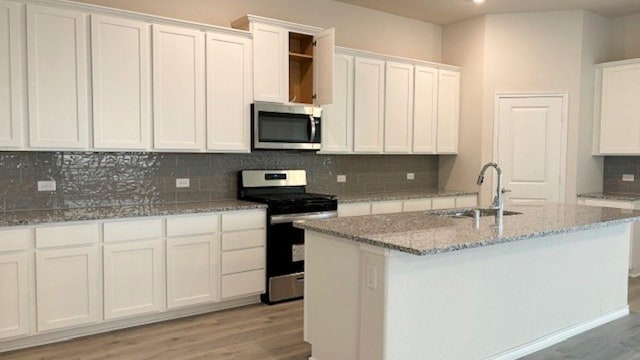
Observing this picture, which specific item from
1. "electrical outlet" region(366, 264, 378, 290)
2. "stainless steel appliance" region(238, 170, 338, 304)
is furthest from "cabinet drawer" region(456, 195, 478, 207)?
"electrical outlet" region(366, 264, 378, 290)

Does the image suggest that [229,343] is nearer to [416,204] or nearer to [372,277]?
[372,277]

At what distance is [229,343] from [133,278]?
89cm

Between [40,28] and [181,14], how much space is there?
4.12ft

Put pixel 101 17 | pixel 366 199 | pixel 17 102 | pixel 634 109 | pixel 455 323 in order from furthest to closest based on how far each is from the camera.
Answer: pixel 634 109, pixel 366 199, pixel 101 17, pixel 17 102, pixel 455 323

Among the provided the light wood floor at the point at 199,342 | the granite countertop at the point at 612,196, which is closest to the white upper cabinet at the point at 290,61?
the light wood floor at the point at 199,342

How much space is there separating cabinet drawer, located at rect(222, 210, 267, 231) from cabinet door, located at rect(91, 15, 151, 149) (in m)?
0.89

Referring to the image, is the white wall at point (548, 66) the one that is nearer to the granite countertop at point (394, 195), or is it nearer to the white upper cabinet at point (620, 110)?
the white upper cabinet at point (620, 110)

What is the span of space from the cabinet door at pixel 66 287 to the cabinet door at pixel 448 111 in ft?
13.6

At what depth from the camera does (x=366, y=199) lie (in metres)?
5.01

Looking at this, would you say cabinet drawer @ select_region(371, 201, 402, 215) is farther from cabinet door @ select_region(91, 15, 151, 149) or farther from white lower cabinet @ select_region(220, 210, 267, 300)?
cabinet door @ select_region(91, 15, 151, 149)

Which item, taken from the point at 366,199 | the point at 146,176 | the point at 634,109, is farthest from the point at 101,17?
the point at 634,109

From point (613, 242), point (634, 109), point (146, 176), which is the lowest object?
point (613, 242)

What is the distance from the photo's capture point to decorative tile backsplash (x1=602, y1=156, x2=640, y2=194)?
227 inches

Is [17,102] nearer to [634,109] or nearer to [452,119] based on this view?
[452,119]
